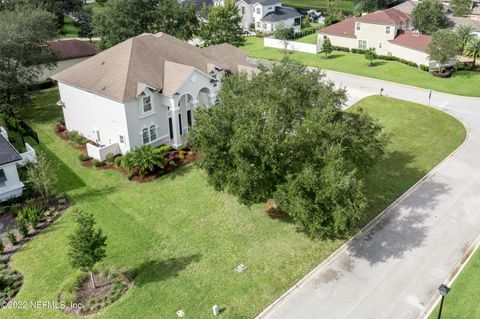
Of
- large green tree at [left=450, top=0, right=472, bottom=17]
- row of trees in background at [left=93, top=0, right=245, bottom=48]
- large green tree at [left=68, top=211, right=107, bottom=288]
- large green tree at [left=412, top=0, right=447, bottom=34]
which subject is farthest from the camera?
large green tree at [left=450, top=0, right=472, bottom=17]

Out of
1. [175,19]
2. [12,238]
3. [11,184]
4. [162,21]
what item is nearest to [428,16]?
[175,19]

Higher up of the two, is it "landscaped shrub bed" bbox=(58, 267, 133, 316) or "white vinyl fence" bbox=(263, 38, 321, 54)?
"white vinyl fence" bbox=(263, 38, 321, 54)

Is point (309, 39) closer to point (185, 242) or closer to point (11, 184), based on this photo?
point (11, 184)

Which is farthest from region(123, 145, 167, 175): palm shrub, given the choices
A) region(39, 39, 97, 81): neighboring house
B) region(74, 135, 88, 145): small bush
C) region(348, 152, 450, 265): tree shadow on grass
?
region(39, 39, 97, 81): neighboring house

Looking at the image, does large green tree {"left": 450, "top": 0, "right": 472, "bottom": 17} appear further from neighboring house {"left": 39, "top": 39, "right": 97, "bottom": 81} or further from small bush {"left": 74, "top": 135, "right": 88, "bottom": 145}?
small bush {"left": 74, "top": 135, "right": 88, "bottom": 145}

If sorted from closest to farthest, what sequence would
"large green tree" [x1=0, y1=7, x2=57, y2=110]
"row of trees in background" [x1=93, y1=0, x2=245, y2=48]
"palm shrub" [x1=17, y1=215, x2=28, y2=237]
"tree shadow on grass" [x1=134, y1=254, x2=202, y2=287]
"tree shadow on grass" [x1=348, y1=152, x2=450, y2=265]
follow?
"tree shadow on grass" [x1=134, y1=254, x2=202, y2=287], "tree shadow on grass" [x1=348, y1=152, x2=450, y2=265], "palm shrub" [x1=17, y1=215, x2=28, y2=237], "large green tree" [x1=0, y1=7, x2=57, y2=110], "row of trees in background" [x1=93, y1=0, x2=245, y2=48]

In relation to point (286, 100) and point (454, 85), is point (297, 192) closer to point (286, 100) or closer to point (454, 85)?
point (286, 100)

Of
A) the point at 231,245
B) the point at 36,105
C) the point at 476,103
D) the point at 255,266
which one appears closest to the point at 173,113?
the point at 231,245

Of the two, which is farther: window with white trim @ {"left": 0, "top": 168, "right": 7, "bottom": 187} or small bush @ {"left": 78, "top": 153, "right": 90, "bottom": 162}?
small bush @ {"left": 78, "top": 153, "right": 90, "bottom": 162}
